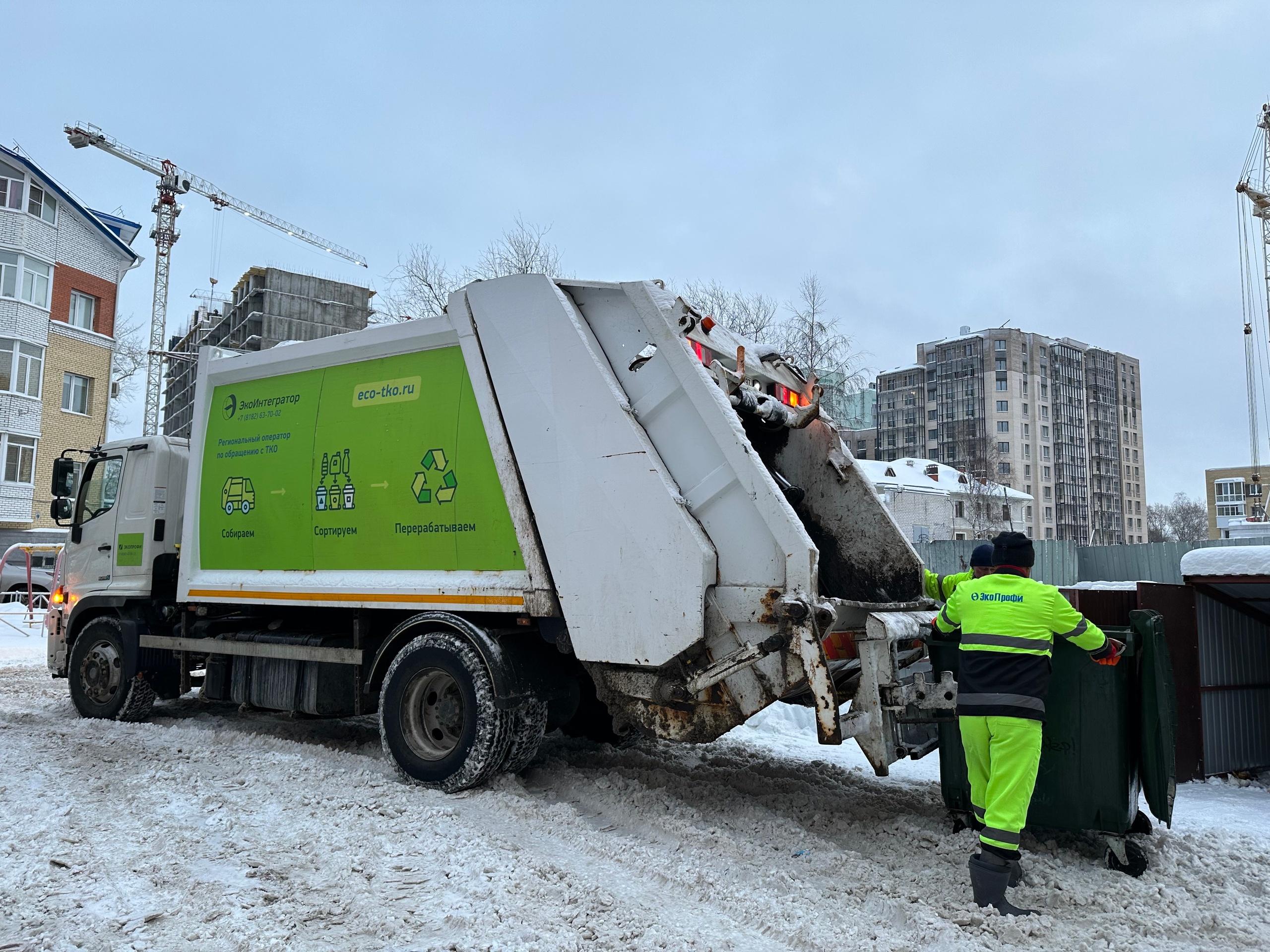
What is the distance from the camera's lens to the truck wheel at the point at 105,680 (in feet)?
22.5

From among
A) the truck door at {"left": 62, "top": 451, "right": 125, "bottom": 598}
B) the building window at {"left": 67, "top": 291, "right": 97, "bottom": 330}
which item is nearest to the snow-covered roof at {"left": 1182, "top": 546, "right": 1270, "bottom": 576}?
the truck door at {"left": 62, "top": 451, "right": 125, "bottom": 598}

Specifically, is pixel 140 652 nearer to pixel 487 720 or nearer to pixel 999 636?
pixel 487 720

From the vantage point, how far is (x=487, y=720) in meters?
4.64

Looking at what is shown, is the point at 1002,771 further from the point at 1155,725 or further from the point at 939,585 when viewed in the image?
the point at 939,585

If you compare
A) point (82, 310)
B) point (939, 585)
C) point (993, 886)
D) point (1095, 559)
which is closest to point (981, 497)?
point (1095, 559)

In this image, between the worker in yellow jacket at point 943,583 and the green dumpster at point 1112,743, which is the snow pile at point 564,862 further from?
the worker in yellow jacket at point 943,583

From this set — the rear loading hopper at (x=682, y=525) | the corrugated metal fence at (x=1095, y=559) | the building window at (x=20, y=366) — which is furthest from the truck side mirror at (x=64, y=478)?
the building window at (x=20, y=366)


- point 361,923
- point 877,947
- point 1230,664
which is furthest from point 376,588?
point 1230,664

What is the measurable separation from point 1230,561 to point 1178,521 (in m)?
112

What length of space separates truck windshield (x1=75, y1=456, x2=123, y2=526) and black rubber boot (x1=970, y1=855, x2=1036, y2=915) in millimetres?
6928

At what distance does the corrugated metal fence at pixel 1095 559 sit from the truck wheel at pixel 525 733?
37.5ft

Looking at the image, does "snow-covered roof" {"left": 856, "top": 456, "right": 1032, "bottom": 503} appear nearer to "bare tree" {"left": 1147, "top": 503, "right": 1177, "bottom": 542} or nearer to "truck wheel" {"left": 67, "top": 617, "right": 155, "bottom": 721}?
"truck wheel" {"left": 67, "top": 617, "right": 155, "bottom": 721}

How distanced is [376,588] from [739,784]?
2444 mm

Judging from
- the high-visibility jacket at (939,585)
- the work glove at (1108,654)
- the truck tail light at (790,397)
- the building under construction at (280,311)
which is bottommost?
the work glove at (1108,654)
